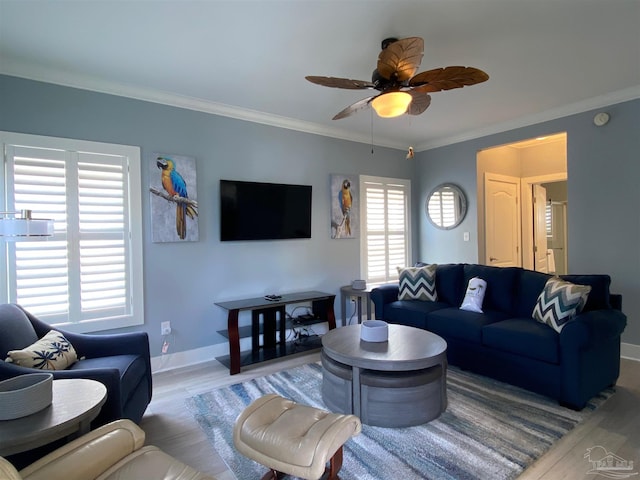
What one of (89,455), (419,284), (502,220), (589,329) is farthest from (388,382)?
(502,220)

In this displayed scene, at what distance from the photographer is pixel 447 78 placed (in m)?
2.14

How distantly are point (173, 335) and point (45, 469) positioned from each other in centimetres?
222

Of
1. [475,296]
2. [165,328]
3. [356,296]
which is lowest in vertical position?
[165,328]

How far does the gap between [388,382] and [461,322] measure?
1.28 meters

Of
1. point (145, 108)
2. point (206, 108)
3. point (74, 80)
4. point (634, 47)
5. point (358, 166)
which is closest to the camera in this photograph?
point (634, 47)

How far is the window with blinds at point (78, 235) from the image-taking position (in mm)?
2760

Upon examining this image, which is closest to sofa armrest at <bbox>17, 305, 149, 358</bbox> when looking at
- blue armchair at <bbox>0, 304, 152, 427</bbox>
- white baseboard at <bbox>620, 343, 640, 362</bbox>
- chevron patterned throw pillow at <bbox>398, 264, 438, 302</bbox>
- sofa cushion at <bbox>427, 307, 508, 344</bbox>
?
blue armchair at <bbox>0, 304, 152, 427</bbox>

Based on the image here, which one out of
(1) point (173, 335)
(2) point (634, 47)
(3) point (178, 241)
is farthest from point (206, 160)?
(2) point (634, 47)

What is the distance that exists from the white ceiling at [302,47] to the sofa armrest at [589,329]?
2.02 metres

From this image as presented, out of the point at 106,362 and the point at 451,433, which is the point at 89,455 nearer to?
the point at 106,362

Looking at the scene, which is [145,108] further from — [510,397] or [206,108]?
[510,397]

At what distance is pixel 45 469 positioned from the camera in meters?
1.27

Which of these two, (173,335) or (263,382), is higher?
(173,335)

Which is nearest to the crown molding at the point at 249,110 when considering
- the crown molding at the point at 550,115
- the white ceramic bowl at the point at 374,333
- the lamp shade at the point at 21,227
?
the crown molding at the point at 550,115
